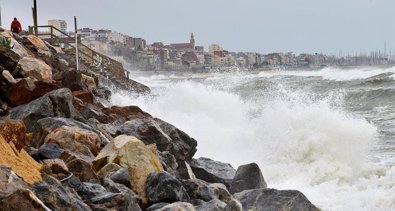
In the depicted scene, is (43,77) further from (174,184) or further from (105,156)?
(174,184)

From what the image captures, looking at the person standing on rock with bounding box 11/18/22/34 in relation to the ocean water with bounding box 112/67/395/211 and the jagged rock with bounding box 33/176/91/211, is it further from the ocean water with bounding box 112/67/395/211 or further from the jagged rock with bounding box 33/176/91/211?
the jagged rock with bounding box 33/176/91/211

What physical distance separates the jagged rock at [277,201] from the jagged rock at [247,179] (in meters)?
1.49

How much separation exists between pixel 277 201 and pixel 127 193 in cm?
155

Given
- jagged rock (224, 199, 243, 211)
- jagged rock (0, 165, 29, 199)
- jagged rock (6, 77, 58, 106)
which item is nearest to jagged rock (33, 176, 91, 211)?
jagged rock (0, 165, 29, 199)

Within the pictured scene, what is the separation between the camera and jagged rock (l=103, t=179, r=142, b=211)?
211 inches

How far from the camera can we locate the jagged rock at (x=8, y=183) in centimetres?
393

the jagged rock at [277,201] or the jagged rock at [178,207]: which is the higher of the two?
the jagged rock at [178,207]

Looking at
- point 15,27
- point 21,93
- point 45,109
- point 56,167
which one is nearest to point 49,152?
point 56,167

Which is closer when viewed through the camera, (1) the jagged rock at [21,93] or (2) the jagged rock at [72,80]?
(1) the jagged rock at [21,93]

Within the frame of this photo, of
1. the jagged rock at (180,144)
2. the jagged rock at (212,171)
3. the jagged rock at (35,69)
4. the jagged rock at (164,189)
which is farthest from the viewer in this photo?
the jagged rock at (35,69)

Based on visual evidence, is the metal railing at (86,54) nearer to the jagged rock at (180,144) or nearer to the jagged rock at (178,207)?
the jagged rock at (180,144)

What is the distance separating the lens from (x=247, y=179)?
311 inches

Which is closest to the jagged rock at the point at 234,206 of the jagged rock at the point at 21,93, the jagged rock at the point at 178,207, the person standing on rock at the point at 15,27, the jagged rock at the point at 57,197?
the jagged rock at the point at 178,207

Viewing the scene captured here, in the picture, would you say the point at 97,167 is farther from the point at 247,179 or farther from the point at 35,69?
the point at 35,69
